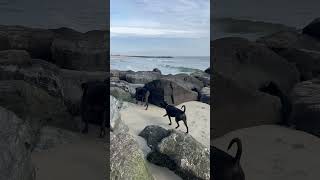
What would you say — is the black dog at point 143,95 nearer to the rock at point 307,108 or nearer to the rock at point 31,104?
the rock at point 31,104

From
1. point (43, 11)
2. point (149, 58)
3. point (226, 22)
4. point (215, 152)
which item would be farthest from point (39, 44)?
point (215, 152)

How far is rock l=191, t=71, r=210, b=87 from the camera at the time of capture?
288cm

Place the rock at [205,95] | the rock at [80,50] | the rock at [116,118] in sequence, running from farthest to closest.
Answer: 1. the rock at [205,95]
2. the rock at [116,118]
3. the rock at [80,50]

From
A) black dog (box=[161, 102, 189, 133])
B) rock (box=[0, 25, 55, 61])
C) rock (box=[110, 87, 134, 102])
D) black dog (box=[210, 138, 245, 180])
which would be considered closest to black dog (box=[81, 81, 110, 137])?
rock (box=[110, 87, 134, 102])

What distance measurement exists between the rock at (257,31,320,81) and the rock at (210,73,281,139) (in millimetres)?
308

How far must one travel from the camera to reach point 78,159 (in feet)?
8.57

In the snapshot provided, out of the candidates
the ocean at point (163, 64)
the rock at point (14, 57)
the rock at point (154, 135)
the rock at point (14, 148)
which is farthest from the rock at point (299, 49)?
the rock at point (14, 148)

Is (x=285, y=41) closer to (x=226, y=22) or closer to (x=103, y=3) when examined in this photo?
(x=226, y=22)

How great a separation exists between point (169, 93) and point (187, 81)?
0.63ft

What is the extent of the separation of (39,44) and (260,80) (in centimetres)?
171

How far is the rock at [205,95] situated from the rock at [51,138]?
116cm

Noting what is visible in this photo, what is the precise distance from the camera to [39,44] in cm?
257

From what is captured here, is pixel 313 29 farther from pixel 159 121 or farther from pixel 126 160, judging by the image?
pixel 126 160

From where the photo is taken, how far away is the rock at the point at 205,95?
2936mm
